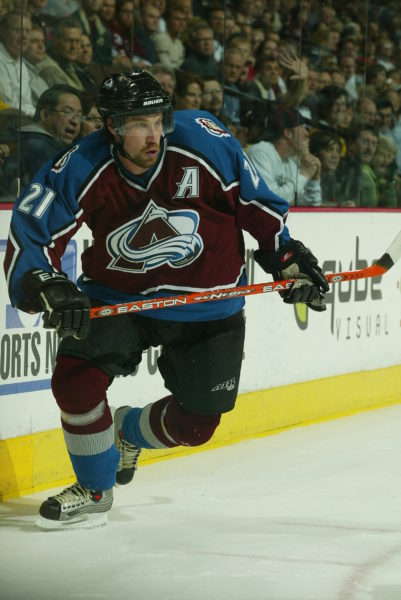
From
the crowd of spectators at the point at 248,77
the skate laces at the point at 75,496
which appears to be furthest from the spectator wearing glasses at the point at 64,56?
the skate laces at the point at 75,496

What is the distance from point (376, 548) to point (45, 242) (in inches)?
44.4

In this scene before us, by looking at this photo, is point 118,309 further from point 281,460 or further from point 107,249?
point 281,460

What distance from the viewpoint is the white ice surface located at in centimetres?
246

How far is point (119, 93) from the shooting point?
2781 millimetres

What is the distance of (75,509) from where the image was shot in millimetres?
2965

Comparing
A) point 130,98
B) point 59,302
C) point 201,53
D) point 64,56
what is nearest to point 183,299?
point 59,302

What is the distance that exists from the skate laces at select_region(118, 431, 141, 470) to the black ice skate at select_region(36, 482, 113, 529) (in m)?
0.26

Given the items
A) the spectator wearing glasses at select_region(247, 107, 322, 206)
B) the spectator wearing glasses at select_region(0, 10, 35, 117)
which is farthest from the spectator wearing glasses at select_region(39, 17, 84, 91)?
the spectator wearing glasses at select_region(247, 107, 322, 206)

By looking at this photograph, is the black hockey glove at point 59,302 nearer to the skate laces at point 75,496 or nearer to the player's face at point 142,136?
the player's face at point 142,136

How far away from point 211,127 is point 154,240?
0.34m

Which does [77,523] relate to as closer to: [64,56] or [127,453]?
[127,453]

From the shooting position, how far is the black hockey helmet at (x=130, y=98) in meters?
2.76

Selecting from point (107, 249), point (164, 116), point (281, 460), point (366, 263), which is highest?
point (164, 116)

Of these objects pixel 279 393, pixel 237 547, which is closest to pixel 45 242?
pixel 237 547
